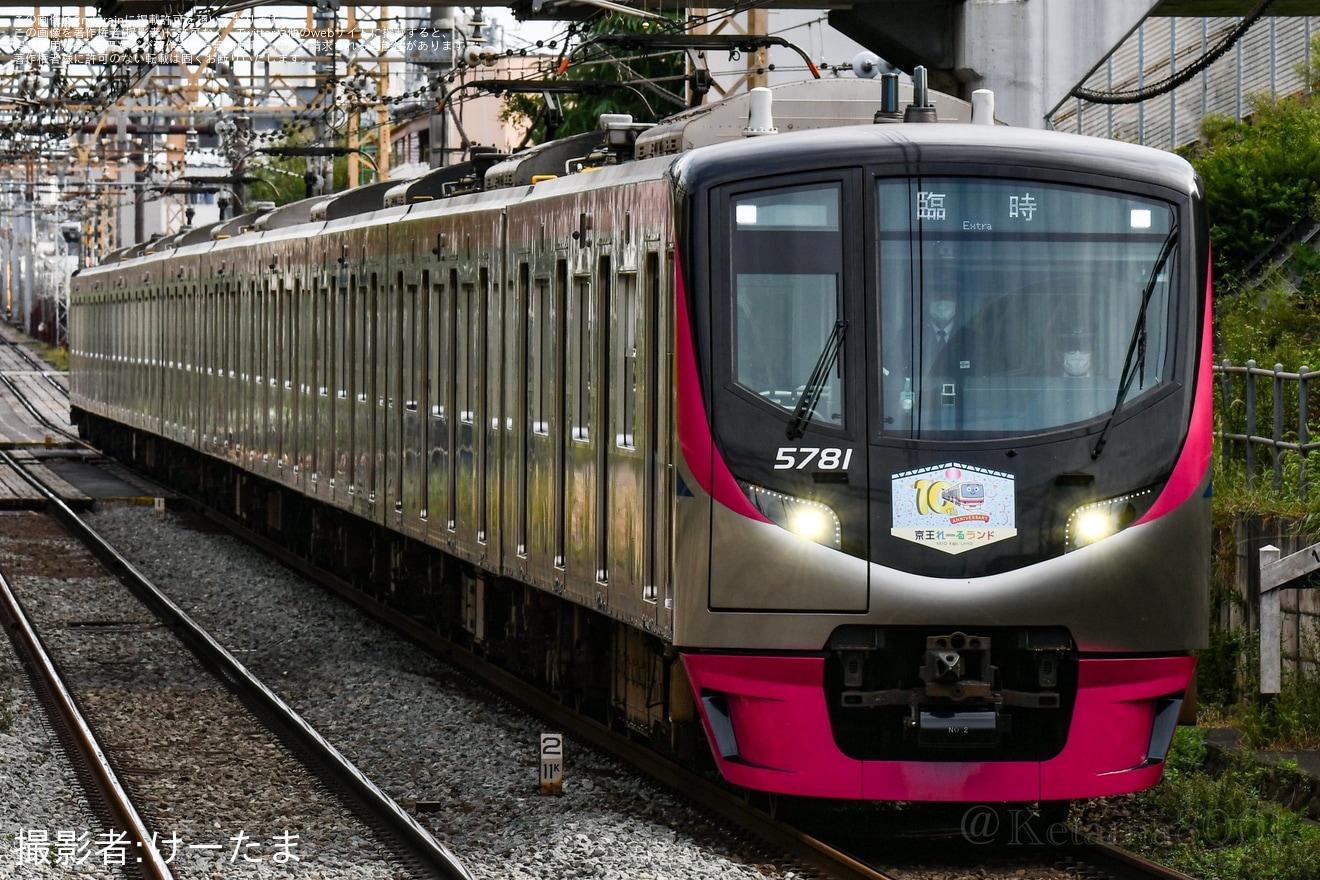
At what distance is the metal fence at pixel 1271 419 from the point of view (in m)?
11.1

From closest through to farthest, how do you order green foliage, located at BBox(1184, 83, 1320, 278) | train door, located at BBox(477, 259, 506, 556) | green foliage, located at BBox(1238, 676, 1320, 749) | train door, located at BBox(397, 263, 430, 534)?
1. green foliage, located at BBox(1238, 676, 1320, 749)
2. train door, located at BBox(477, 259, 506, 556)
3. train door, located at BBox(397, 263, 430, 534)
4. green foliage, located at BBox(1184, 83, 1320, 278)

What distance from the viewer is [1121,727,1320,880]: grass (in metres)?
7.99

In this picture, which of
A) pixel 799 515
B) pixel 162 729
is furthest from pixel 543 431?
pixel 799 515

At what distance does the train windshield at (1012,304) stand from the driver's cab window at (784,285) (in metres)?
0.19

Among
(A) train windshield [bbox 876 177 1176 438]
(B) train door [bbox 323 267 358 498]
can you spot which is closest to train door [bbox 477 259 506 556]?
(A) train windshield [bbox 876 177 1176 438]

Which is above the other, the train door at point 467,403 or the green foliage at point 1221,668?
the train door at point 467,403

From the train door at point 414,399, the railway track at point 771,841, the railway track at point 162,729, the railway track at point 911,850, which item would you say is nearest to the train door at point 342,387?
the railway track at point 162,729

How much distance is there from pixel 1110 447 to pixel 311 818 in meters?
3.49

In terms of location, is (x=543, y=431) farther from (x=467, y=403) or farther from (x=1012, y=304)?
(x=1012, y=304)

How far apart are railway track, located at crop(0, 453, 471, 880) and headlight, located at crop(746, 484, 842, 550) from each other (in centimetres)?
161

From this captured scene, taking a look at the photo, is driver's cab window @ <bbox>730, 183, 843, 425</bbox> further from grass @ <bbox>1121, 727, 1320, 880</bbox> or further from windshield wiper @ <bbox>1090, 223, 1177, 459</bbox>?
grass @ <bbox>1121, 727, 1320, 880</bbox>

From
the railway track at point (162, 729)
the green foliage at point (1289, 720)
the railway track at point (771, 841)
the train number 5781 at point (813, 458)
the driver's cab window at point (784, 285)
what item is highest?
the driver's cab window at point (784, 285)

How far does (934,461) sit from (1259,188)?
11485 millimetres

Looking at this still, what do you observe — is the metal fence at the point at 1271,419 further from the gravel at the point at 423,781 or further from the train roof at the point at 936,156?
the gravel at the point at 423,781
